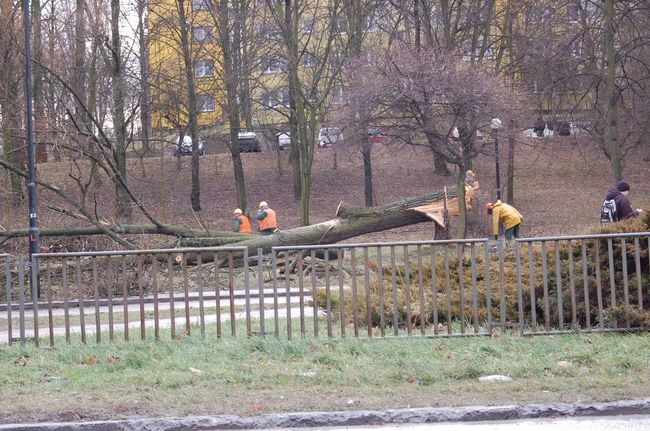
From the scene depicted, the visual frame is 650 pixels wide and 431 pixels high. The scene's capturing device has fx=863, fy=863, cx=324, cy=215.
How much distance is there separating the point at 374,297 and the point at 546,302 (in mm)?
2228

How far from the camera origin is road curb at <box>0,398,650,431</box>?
6477mm

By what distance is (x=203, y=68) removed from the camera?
3800 cm

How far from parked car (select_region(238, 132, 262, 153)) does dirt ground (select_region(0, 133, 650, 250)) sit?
1.64 feet

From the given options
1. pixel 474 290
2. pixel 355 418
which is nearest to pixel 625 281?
pixel 474 290

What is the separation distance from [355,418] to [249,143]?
40.9 meters

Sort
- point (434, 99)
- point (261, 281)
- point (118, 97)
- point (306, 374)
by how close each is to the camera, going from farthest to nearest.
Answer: point (118, 97) → point (434, 99) → point (261, 281) → point (306, 374)

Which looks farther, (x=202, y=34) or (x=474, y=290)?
(x=202, y=34)

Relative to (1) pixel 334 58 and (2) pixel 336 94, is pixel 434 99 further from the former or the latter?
(1) pixel 334 58

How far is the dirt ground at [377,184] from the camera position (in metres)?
32.0

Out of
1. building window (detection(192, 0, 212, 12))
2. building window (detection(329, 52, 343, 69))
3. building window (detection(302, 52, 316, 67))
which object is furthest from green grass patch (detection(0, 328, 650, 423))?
building window (detection(302, 52, 316, 67))

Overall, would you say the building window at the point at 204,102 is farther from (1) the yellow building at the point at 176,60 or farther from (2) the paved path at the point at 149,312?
(2) the paved path at the point at 149,312

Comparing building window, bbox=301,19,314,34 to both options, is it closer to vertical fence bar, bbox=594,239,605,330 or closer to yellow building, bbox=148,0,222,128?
yellow building, bbox=148,0,222,128

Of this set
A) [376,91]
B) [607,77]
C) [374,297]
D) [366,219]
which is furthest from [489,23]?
[374,297]

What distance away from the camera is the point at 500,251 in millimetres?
9336
